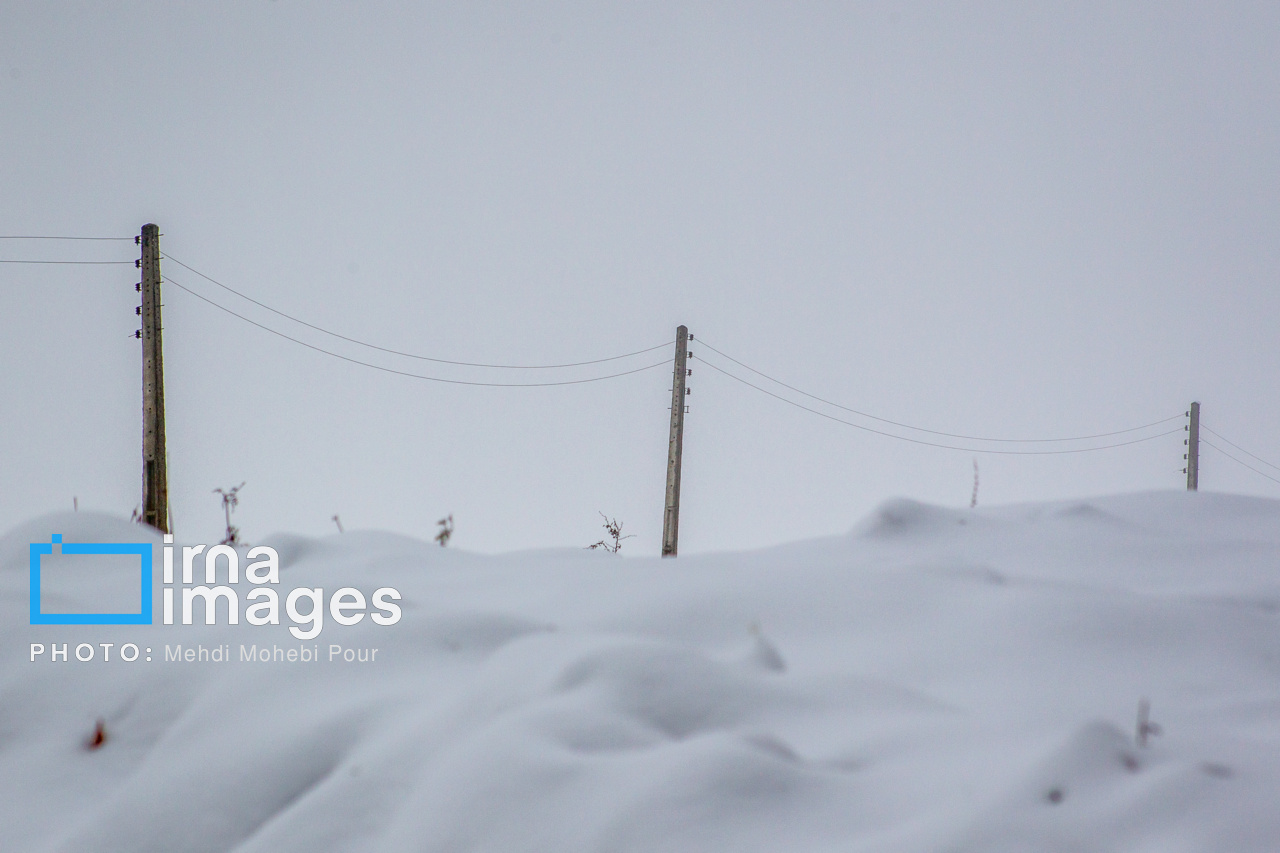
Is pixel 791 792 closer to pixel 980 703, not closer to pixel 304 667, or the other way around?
pixel 980 703

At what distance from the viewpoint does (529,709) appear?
1568mm

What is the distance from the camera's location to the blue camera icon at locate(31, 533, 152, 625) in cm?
226

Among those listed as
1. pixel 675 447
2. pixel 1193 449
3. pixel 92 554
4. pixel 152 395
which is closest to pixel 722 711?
pixel 92 554

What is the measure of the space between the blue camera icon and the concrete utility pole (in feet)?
39.5

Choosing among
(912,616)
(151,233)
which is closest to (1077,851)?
(912,616)

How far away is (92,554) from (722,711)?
203 cm

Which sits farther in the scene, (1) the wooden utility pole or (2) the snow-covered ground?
(1) the wooden utility pole

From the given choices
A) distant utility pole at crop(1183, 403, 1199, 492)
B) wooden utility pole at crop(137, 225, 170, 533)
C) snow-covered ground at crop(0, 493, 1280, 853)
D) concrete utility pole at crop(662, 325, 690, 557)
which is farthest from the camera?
distant utility pole at crop(1183, 403, 1199, 492)

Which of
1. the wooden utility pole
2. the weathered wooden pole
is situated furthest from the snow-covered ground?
the weathered wooden pole

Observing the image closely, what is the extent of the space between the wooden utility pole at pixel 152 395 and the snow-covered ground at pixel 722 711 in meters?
9.30
